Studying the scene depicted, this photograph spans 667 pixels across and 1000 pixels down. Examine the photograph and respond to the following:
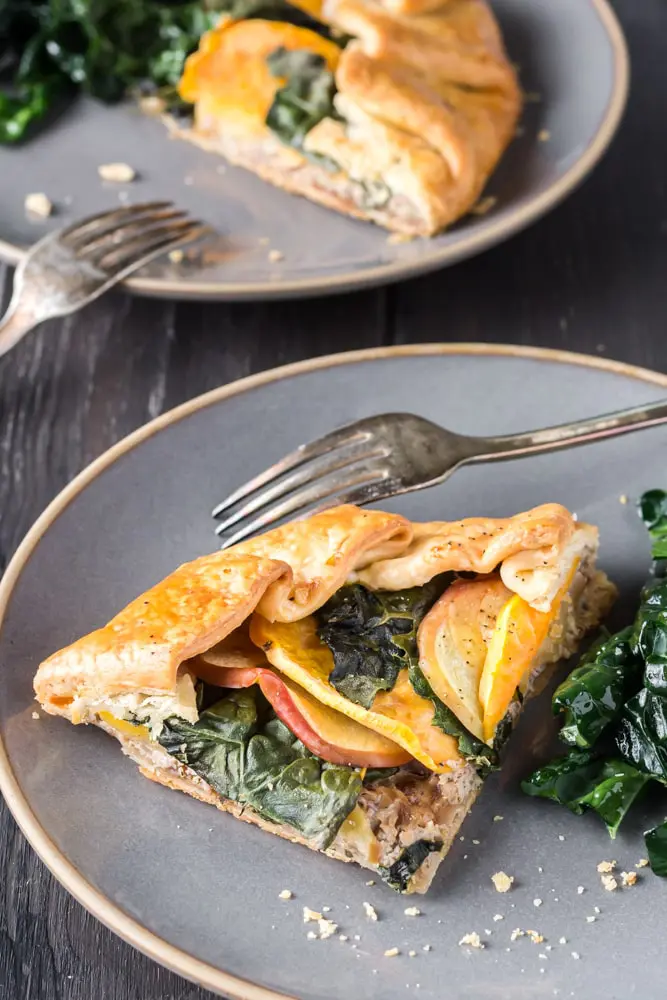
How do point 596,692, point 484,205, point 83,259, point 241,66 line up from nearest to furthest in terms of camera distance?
point 596,692, point 83,259, point 484,205, point 241,66

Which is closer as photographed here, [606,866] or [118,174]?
[606,866]

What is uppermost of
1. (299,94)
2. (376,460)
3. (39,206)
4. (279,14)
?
(279,14)

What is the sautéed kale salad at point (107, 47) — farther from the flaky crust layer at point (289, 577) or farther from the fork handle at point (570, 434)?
the flaky crust layer at point (289, 577)

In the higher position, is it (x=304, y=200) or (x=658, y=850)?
(x=304, y=200)

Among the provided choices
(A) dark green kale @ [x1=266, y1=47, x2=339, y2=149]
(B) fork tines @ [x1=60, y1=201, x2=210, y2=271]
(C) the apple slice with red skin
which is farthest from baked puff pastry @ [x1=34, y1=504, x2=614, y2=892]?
(A) dark green kale @ [x1=266, y1=47, x2=339, y2=149]

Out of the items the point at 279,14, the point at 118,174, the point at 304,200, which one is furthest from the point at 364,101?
the point at 118,174

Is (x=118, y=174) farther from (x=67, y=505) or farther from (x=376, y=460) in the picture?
(x=376, y=460)

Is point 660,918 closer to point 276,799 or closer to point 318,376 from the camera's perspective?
point 276,799
